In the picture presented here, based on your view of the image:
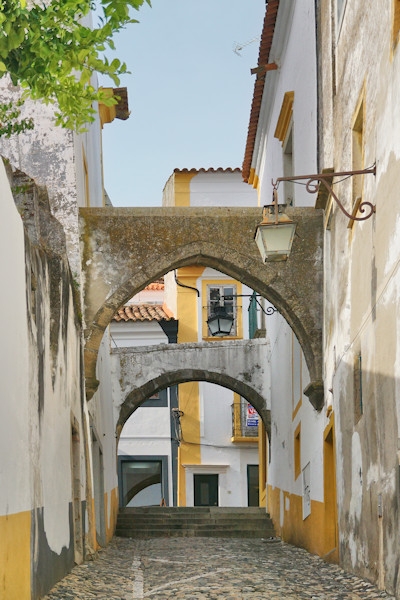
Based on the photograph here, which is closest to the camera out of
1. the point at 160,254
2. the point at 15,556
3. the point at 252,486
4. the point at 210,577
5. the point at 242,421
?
the point at 15,556

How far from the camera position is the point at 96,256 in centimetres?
1350

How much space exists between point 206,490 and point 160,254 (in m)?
→ 17.8

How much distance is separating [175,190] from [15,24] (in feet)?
75.9

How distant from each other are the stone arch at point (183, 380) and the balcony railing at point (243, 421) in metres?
6.68

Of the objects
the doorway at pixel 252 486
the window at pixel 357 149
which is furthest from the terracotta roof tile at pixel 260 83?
the doorway at pixel 252 486

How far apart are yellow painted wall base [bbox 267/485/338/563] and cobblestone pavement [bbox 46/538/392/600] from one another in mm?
178

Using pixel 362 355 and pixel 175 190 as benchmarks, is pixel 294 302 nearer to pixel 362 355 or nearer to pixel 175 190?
pixel 362 355

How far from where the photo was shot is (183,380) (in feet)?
78.1

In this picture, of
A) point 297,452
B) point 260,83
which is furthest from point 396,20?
point 260,83

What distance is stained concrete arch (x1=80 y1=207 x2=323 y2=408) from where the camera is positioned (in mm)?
13461

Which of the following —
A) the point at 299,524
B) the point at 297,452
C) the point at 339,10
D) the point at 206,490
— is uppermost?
the point at 339,10

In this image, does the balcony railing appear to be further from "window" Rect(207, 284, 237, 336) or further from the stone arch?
the stone arch

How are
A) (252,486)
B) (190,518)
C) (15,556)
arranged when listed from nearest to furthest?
(15,556), (190,518), (252,486)

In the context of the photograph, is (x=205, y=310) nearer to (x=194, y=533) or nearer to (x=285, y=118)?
(x=194, y=533)
